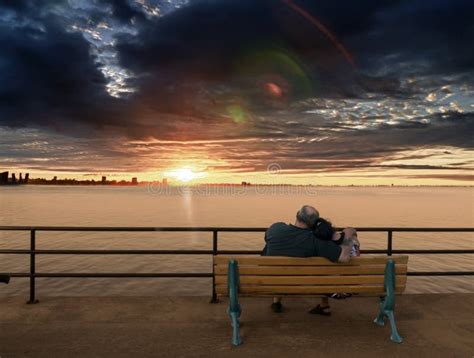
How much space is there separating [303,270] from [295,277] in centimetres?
12

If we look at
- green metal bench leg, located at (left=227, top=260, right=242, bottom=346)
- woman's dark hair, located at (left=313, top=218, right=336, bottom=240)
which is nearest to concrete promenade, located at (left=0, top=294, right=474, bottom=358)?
green metal bench leg, located at (left=227, top=260, right=242, bottom=346)

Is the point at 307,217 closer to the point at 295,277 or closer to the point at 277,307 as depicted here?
the point at 295,277

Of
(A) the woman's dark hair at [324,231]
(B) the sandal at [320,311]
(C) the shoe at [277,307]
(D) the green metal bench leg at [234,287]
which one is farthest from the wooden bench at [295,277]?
(C) the shoe at [277,307]

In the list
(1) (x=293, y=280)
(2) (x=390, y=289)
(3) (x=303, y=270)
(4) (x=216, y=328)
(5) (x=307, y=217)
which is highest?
(5) (x=307, y=217)

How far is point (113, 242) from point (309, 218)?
29515 mm

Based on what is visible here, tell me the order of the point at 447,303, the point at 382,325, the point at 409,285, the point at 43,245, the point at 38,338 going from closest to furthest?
the point at 38,338 → the point at 382,325 → the point at 447,303 → the point at 409,285 → the point at 43,245

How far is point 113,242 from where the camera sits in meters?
32.1

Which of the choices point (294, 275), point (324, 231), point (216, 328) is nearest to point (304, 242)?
point (324, 231)

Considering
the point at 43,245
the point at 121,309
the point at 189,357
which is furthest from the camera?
the point at 43,245

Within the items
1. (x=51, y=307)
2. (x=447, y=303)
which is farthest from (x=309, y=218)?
(x=51, y=307)

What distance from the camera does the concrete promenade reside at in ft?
14.1

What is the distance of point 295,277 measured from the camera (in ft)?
15.3

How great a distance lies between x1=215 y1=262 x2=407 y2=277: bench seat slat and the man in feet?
0.48

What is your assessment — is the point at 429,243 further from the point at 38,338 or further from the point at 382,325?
the point at 38,338
